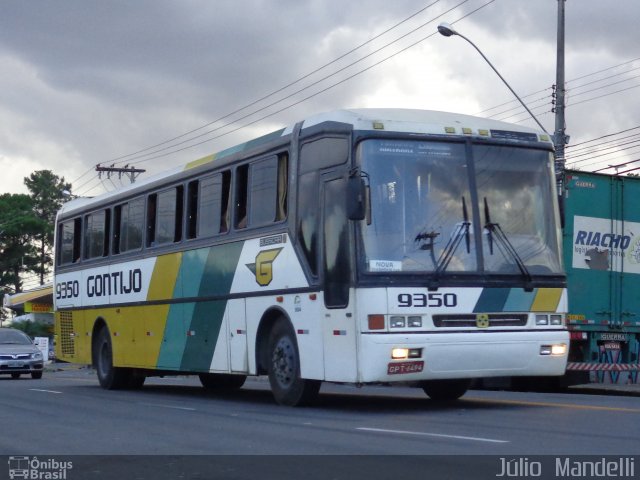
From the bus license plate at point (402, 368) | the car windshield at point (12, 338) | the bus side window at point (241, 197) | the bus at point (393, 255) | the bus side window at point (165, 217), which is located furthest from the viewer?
the car windshield at point (12, 338)

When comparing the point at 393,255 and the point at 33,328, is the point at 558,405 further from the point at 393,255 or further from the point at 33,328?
the point at 33,328

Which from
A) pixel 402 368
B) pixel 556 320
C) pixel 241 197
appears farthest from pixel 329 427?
pixel 241 197

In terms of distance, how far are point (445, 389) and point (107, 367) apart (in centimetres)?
861

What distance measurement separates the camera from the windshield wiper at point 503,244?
13.5 meters

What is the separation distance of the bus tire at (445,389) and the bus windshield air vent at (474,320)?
2130 mm

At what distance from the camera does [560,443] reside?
9.90 metres

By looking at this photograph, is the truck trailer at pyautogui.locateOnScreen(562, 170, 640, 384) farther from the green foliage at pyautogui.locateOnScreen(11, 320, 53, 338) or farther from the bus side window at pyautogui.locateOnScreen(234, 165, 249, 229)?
the green foliage at pyautogui.locateOnScreen(11, 320, 53, 338)

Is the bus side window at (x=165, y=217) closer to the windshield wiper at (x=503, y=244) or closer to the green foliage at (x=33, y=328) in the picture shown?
the windshield wiper at (x=503, y=244)

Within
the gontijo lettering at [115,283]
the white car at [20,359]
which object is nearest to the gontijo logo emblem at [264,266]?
the gontijo lettering at [115,283]

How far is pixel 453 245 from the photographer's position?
13.3m

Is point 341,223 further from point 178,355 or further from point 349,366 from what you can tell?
point 178,355

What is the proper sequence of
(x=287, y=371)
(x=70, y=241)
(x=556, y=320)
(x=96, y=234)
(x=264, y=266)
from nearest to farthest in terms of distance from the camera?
(x=556, y=320) → (x=287, y=371) → (x=264, y=266) → (x=96, y=234) → (x=70, y=241)

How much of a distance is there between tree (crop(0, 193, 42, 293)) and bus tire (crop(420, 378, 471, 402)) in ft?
244
